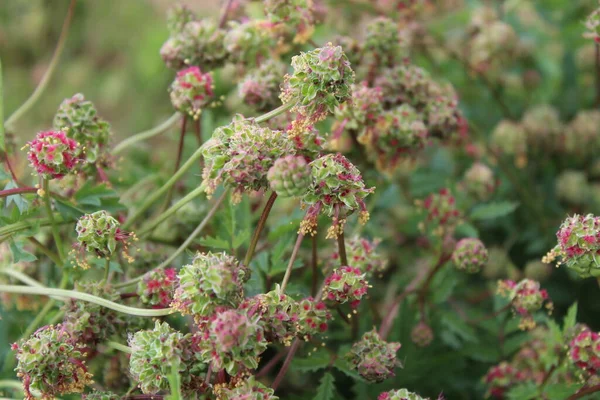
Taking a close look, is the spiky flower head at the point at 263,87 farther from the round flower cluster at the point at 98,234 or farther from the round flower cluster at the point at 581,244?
the round flower cluster at the point at 581,244

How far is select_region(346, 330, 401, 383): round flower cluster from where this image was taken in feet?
5.15

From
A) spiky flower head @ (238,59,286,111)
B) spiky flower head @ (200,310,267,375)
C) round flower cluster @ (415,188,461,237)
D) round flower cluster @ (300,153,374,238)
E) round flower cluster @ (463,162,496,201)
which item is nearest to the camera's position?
spiky flower head @ (200,310,267,375)

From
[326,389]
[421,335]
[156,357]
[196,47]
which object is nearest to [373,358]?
[326,389]

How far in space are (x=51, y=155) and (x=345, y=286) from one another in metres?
0.74

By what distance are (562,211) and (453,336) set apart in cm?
82

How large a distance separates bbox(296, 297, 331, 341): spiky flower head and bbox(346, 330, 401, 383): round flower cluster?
129 millimetres

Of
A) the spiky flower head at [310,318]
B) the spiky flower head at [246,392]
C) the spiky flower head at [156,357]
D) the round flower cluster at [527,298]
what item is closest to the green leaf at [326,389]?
the spiky flower head at [310,318]

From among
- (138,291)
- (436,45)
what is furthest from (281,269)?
(436,45)

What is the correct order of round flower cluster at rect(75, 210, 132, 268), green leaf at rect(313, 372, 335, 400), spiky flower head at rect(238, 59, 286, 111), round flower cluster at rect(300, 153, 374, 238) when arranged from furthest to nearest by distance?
spiky flower head at rect(238, 59, 286, 111), green leaf at rect(313, 372, 335, 400), round flower cluster at rect(75, 210, 132, 268), round flower cluster at rect(300, 153, 374, 238)

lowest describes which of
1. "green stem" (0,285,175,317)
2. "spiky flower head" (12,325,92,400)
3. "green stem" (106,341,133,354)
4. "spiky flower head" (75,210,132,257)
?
"spiky flower head" (12,325,92,400)

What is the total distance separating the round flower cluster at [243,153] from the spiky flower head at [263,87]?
387 mm

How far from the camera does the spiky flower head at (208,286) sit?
Answer: 1.32 m

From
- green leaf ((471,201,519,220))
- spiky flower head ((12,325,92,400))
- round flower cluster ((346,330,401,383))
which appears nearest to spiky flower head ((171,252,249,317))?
spiky flower head ((12,325,92,400))

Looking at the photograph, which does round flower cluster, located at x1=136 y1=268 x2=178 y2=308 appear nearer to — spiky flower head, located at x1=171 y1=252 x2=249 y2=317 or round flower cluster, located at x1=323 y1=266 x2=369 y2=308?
spiky flower head, located at x1=171 y1=252 x2=249 y2=317
